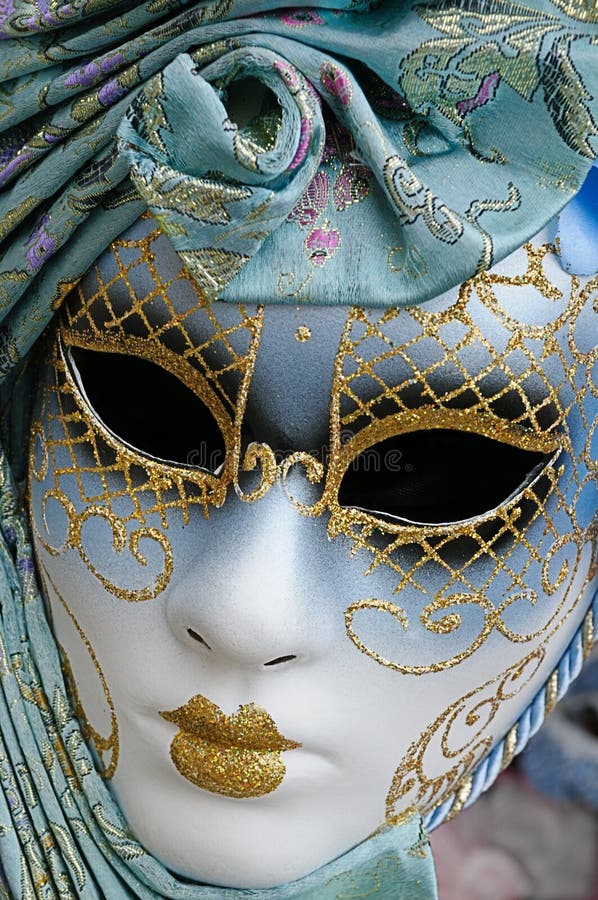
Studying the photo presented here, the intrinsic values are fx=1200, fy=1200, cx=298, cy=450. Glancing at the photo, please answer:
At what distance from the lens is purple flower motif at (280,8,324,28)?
936mm

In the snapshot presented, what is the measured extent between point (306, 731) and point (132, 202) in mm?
471

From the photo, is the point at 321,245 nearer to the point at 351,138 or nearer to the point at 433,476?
the point at 351,138

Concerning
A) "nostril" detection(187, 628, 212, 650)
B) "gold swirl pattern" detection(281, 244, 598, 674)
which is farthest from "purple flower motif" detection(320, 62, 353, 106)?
"nostril" detection(187, 628, 212, 650)

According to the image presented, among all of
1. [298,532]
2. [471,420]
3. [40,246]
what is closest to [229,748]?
[298,532]

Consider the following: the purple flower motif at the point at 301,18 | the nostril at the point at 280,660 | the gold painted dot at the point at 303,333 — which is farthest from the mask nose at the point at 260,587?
the purple flower motif at the point at 301,18

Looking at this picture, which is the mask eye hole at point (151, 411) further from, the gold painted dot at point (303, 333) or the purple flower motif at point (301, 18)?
the purple flower motif at point (301, 18)

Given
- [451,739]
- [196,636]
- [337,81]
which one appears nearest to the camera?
[337,81]

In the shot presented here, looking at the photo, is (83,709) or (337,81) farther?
(83,709)

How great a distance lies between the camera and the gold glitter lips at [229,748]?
1.03m

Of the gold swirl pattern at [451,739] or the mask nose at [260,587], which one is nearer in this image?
the mask nose at [260,587]

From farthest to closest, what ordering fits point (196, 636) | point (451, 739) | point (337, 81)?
1. point (451, 739)
2. point (196, 636)
3. point (337, 81)

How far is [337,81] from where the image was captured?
2.97 ft

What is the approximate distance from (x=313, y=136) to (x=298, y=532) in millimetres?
314

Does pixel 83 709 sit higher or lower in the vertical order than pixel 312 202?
lower
